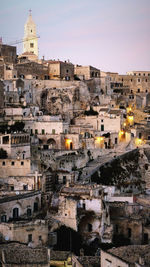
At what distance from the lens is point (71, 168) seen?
43.1 metres

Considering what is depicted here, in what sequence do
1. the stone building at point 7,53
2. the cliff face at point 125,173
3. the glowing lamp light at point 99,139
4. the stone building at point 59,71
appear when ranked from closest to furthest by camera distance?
1. the cliff face at point 125,173
2. the glowing lamp light at point 99,139
3. the stone building at point 7,53
4. the stone building at point 59,71

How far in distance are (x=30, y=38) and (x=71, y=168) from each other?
149 feet

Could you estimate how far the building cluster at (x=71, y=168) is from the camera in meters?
30.8

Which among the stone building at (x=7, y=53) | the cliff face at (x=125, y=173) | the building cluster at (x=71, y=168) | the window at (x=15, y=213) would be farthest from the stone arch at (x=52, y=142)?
the stone building at (x=7, y=53)

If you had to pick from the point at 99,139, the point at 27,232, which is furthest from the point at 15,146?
the point at 99,139

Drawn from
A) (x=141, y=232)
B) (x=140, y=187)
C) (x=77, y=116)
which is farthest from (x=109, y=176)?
(x=77, y=116)

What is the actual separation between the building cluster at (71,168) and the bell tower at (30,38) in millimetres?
17667

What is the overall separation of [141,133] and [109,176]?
1232 centimetres

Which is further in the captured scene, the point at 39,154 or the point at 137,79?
the point at 137,79

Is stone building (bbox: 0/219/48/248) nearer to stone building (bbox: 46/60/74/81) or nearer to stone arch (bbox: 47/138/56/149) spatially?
stone arch (bbox: 47/138/56/149)

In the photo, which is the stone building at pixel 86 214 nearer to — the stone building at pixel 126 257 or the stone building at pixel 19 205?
the stone building at pixel 19 205

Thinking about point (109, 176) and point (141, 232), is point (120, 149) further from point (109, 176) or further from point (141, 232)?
point (141, 232)

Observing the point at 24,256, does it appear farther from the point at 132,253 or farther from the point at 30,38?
the point at 30,38

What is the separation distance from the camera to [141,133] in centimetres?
5478
